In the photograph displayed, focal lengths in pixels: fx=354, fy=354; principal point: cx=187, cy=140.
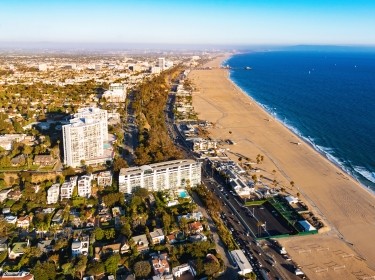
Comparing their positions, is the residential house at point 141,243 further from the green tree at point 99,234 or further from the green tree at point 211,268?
the green tree at point 211,268

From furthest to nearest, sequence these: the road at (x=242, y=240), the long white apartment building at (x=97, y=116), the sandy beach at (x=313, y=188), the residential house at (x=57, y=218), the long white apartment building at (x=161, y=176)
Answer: the long white apartment building at (x=97, y=116) → the long white apartment building at (x=161, y=176) → the residential house at (x=57, y=218) → the sandy beach at (x=313, y=188) → the road at (x=242, y=240)

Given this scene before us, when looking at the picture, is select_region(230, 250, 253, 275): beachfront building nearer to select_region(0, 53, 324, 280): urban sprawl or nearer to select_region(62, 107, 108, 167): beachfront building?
select_region(0, 53, 324, 280): urban sprawl

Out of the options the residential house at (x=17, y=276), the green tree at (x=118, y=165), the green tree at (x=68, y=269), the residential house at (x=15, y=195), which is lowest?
the green tree at (x=68, y=269)

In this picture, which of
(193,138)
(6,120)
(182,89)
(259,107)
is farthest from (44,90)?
(259,107)

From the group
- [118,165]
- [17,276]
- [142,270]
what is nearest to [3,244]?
[17,276]

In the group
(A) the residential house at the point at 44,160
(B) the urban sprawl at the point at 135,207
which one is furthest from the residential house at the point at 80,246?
(A) the residential house at the point at 44,160
